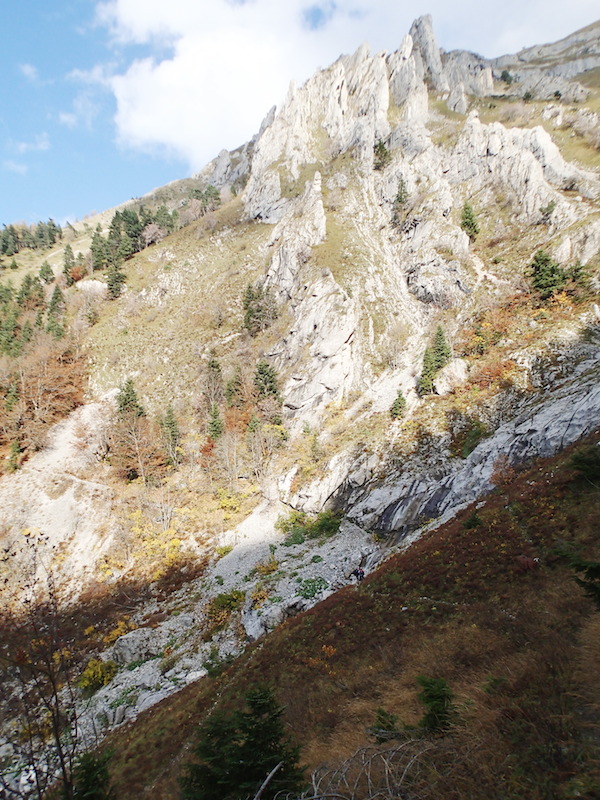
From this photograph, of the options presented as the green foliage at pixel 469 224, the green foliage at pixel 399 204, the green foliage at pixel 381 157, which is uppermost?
the green foliage at pixel 381 157

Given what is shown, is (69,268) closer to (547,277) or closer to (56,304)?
(56,304)

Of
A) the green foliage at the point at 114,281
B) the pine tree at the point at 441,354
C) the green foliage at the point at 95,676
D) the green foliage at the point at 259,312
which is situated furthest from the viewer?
the green foliage at the point at 114,281

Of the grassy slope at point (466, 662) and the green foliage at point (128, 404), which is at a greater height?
the green foliage at point (128, 404)

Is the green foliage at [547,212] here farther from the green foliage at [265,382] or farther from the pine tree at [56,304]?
the pine tree at [56,304]

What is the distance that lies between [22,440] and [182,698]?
40.0 metres

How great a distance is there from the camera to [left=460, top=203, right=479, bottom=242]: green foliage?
5350 cm

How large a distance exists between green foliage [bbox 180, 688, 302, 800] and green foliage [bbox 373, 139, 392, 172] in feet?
279

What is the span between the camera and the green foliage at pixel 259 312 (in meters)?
56.7

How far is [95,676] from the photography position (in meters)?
19.5

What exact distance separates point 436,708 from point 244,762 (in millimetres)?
3488

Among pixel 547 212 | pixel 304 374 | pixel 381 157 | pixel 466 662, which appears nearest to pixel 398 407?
pixel 304 374

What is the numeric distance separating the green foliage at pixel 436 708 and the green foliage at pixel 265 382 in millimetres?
39998

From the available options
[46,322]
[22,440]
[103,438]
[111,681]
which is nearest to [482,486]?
[111,681]

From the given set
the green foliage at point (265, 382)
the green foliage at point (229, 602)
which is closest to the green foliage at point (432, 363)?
the green foliage at point (265, 382)
